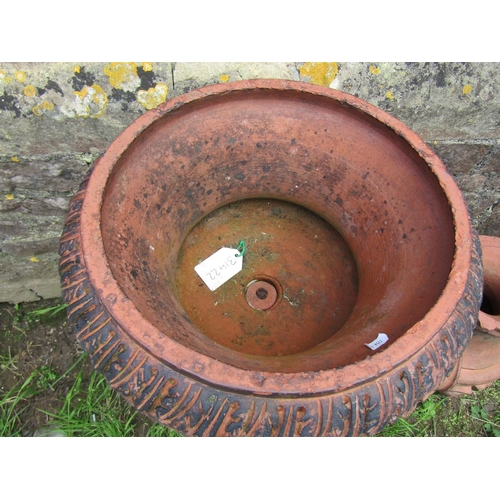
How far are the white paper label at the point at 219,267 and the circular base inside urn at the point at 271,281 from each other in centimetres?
2

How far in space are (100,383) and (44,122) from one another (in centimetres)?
103

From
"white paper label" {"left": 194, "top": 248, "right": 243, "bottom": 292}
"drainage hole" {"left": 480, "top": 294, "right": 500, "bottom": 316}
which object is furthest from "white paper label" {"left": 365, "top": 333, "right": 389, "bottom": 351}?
"drainage hole" {"left": 480, "top": 294, "right": 500, "bottom": 316}

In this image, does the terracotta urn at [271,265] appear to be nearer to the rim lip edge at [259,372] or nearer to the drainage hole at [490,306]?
the rim lip edge at [259,372]

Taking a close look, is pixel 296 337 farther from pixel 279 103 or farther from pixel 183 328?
pixel 279 103

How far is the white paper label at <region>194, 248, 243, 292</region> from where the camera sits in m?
1.15

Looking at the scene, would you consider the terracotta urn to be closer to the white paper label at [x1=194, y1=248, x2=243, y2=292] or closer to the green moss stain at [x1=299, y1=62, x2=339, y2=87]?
the white paper label at [x1=194, y1=248, x2=243, y2=292]

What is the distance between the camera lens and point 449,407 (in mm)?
A: 1771

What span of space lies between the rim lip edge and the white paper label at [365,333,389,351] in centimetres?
6

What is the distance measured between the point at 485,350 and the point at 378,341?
100 centimetres

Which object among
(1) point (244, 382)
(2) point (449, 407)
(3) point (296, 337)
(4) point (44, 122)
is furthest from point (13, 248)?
(2) point (449, 407)

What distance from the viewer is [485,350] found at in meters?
1.58

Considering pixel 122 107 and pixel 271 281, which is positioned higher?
pixel 122 107

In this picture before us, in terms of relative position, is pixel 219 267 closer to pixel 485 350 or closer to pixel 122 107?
pixel 122 107

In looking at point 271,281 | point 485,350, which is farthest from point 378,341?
point 485,350
